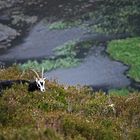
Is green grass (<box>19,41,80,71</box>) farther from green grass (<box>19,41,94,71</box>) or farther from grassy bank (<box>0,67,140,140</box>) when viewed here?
grassy bank (<box>0,67,140,140</box>)

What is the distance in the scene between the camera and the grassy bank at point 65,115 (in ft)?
26.7

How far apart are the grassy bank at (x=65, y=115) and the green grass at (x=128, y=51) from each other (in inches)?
799

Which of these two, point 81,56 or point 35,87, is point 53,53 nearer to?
point 81,56

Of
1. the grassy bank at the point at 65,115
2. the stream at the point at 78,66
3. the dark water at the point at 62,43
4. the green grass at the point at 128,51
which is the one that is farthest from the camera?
the green grass at the point at 128,51

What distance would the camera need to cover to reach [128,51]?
36.1 m

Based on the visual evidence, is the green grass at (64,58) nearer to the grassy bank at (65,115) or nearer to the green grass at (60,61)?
the green grass at (60,61)

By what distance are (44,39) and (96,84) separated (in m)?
12.4

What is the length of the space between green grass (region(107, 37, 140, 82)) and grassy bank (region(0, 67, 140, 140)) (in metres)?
20.3

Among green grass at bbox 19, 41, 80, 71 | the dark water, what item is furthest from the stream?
green grass at bbox 19, 41, 80, 71

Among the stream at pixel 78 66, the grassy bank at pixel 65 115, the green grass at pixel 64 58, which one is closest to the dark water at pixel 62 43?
the stream at pixel 78 66

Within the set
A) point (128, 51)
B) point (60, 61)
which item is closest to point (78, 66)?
point (60, 61)

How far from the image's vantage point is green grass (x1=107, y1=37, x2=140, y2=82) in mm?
33375

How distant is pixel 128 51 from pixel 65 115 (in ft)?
89.3

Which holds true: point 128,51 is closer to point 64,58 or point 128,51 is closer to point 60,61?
point 64,58
